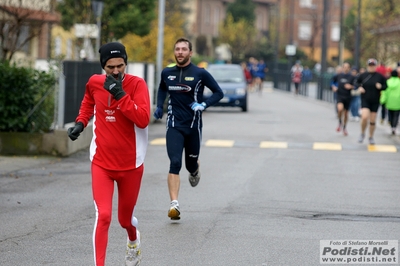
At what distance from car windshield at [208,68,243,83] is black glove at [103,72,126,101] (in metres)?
27.5

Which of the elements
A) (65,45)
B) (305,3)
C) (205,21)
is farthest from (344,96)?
(305,3)

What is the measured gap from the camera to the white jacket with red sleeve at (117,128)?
662cm

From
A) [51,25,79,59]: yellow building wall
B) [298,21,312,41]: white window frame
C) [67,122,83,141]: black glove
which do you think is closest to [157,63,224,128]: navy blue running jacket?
[67,122,83,141]: black glove

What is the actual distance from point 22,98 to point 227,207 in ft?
21.2

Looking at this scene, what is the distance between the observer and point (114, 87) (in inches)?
246

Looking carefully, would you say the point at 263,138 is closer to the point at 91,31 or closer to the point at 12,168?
the point at 91,31

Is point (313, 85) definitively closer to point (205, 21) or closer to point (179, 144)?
point (205, 21)

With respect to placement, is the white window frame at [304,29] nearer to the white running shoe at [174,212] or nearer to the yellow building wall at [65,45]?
the yellow building wall at [65,45]

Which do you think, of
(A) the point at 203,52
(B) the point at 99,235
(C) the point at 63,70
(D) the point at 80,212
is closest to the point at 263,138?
(C) the point at 63,70

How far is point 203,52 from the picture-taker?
82.8 metres

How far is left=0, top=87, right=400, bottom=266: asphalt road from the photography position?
309 inches

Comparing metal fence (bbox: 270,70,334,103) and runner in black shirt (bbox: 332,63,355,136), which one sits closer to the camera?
runner in black shirt (bbox: 332,63,355,136)

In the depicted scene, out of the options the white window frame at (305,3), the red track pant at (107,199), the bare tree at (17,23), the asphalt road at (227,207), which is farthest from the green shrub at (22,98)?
the white window frame at (305,3)

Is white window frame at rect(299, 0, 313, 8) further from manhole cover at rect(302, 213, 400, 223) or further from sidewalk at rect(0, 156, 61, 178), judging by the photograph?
manhole cover at rect(302, 213, 400, 223)
